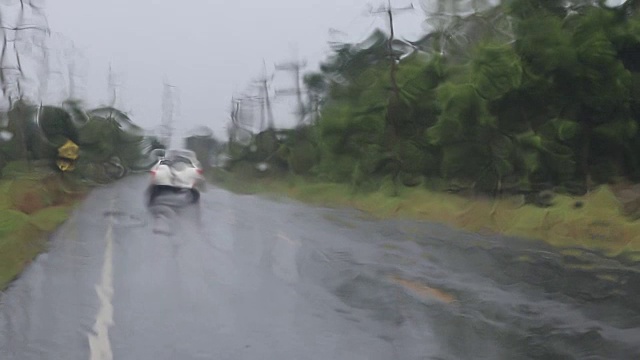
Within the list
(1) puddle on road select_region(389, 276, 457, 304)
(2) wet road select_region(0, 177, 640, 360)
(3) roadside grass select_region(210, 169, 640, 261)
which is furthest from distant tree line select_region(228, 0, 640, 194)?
(1) puddle on road select_region(389, 276, 457, 304)

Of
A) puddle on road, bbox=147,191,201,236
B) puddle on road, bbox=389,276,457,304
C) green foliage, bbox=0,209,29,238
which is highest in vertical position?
puddle on road, bbox=389,276,457,304

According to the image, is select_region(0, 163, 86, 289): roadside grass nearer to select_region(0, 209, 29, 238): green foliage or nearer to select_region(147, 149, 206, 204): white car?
select_region(0, 209, 29, 238): green foliage

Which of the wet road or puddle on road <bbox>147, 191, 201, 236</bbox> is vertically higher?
the wet road

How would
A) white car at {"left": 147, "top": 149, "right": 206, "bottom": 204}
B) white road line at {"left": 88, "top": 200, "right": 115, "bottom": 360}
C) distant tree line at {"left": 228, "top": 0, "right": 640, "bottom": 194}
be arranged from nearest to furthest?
white road line at {"left": 88, "top": 200, "right": 115, "bottom": 360} < white car at {"left": 147, "top": 149, "right": 206, "bottom": 204} < distant tree line at {"left": 228, "top": 0, "right": 640, "bottom": 194}

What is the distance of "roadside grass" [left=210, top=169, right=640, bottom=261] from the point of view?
21375mm

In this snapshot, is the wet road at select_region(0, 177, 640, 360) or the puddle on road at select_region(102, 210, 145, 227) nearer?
the wet road at select_region(0, 177, 640, 360)

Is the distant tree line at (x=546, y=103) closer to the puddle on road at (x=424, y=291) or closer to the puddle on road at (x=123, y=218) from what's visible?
the puddle on road at (x=123, y=218)

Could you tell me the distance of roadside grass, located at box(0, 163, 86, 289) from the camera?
1789 centimetres

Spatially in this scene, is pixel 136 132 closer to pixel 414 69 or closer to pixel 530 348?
pixel 414 69

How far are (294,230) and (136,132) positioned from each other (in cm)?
10136

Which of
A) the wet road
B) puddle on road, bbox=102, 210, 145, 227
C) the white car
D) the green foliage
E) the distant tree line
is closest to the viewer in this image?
the wet road

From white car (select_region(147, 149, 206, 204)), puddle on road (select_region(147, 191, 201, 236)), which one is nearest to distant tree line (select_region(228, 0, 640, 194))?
white car (select_region(147, 149, 206, 204))

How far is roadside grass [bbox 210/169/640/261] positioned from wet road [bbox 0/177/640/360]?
181 cm

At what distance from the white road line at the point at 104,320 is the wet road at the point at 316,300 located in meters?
0.03
